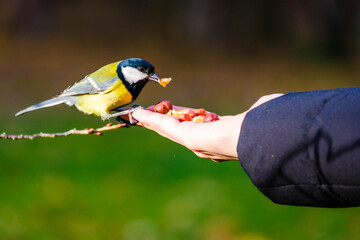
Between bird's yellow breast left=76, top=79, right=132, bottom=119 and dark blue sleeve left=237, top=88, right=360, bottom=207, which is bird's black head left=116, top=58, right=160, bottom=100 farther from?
dark blue sleeve left=237, top=88, right=360, bottom=207

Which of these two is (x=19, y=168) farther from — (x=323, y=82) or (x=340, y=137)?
(x=323, y=82)

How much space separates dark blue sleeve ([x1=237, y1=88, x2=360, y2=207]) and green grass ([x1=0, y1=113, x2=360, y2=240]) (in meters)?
2.43

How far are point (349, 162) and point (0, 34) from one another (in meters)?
9.73

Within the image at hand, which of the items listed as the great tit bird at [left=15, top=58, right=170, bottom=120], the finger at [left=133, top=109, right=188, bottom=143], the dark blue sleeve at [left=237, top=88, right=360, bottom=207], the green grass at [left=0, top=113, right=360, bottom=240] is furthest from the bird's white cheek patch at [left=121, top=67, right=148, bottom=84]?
the green grass at [left=0, top=113, right=360, bottom=240]

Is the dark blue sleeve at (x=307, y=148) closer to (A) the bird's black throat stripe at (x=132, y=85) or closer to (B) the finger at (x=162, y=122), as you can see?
(B) the finger at (x=162, y=122)

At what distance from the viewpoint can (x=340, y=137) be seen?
5.71ft

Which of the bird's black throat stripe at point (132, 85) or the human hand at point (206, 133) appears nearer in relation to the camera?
the human hand at point (206, 133)

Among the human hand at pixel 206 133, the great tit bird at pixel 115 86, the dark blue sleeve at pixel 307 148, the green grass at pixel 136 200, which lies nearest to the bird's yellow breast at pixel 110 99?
the great tit bird at pixel 115 86

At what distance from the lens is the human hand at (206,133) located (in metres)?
2.16

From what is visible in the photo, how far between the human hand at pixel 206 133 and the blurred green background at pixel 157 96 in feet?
6.38

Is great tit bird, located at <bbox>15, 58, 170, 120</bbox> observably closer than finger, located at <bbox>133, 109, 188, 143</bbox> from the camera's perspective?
No

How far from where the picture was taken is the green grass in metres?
4.28

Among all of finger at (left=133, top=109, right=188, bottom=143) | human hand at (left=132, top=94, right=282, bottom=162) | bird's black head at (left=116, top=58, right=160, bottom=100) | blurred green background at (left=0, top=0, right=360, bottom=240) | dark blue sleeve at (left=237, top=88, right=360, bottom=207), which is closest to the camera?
dark blue sleeve at (left=237, top=88, right=360, bottom=207)

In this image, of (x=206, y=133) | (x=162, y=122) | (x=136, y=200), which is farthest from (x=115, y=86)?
(x=136, y=200)
